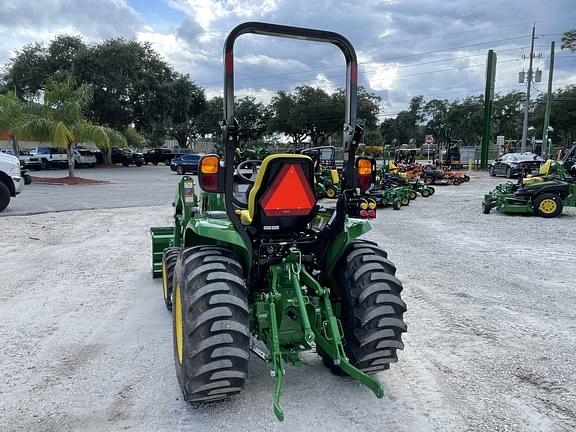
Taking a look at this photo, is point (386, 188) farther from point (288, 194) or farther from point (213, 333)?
point (213, 333)

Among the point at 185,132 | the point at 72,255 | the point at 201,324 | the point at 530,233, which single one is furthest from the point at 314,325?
the point at 185,132

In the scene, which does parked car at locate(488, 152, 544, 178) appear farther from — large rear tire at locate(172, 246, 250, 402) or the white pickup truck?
large rear tire at locate(172, 246, 250, 402)

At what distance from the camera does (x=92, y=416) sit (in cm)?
316

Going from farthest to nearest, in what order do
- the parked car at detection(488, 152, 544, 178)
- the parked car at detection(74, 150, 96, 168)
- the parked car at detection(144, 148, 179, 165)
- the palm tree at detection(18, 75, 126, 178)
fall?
the parked car at detection(144, 148, 179, 165) → the parked car at detection(74, 150, 96, 168) → the parked car at detection(488, 152, 544, 178) → the palm tree at detection(18, 75, 126, 178)

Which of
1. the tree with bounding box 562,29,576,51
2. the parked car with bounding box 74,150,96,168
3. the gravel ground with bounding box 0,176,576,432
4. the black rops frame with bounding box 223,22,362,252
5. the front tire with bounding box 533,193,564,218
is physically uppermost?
the tree with bounding box 562,29,576,51

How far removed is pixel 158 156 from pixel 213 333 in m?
42.5

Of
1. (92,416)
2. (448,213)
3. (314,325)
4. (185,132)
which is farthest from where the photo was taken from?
(185,132)

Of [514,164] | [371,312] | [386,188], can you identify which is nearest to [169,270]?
[371,312]

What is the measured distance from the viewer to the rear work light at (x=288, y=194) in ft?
10.6

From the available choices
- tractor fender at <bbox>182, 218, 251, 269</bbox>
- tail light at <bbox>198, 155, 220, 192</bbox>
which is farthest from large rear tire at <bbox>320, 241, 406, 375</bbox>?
tail light at <bbox>198, 155, 220, 192</bbox>

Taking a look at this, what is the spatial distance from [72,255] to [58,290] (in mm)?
2098

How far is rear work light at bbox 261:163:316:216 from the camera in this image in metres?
3.22

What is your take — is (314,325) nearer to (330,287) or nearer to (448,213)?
(330,287)

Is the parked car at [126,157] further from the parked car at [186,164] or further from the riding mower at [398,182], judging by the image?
the riding mower at [398,182]
